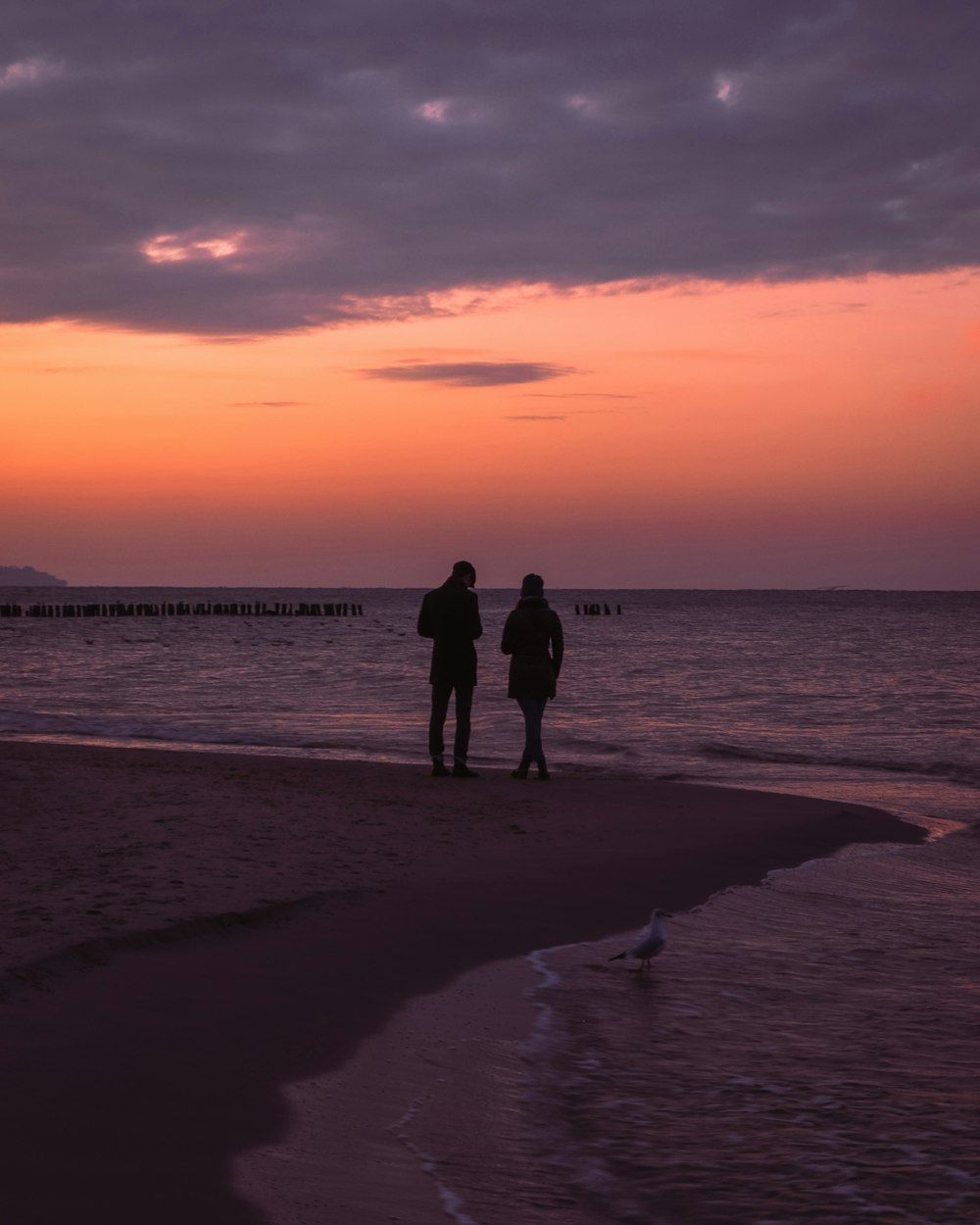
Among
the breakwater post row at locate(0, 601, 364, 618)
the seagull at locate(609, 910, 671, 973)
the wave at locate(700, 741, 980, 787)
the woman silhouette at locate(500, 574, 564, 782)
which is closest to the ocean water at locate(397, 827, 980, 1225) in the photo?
the seagull at locate(609, 910, 671, 973)

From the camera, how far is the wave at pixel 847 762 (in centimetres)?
1636

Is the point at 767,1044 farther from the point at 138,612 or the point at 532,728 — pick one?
the point at 138,612

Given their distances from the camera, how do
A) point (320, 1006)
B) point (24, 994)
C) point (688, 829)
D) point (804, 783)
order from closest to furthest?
point (24, 994)
point (320, 1006)
point (688, 829)
point (804, 783)

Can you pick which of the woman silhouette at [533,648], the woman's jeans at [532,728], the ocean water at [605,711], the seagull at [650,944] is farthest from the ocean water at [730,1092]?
the ocean water at [605,711]

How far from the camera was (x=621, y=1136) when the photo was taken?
4.18m

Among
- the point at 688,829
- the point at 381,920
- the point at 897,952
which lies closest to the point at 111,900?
the point at 381,920

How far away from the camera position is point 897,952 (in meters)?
6.67

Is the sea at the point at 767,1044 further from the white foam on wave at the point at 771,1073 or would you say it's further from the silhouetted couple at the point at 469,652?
the silhouetted couple at the point at 469,652

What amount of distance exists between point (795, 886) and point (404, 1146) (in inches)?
206

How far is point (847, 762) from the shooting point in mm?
17391

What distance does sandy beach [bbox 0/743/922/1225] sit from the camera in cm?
367

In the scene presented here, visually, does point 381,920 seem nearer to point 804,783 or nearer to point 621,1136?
point 621,1136

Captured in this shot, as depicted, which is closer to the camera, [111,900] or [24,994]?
[24,994]

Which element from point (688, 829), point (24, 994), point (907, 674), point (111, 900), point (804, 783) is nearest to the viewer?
point (24, 994)
